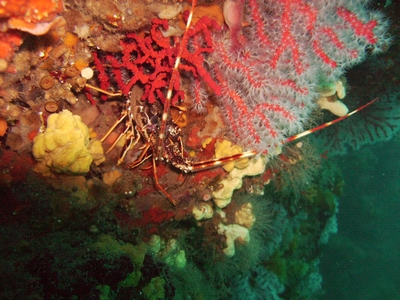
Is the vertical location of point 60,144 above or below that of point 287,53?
below

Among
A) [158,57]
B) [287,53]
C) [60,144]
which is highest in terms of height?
[287,53]

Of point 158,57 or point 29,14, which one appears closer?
point 29,14

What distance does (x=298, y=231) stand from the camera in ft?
28.0

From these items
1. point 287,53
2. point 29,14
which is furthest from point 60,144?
point 287,53

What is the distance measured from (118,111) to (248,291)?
5.42 metres

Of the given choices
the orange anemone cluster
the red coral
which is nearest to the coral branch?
the red coral

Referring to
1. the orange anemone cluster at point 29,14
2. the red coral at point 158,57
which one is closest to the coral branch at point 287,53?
the red coral at point 158,57

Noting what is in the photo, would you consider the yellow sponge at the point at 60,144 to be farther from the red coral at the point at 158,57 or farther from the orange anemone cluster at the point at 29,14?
Result: the orange anemone cluster at the point at 29,14

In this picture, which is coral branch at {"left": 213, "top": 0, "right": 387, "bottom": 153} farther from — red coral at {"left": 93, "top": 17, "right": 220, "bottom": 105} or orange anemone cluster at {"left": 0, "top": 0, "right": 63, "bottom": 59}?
orange anemone cluster at {"left": 0, "top": 0, "right": 63, "bottom": 59}

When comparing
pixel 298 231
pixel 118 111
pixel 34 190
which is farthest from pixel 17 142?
pixel 298 231

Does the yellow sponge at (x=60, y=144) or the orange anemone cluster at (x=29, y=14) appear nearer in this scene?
the orange anemone cluster at (x=29, y=14)

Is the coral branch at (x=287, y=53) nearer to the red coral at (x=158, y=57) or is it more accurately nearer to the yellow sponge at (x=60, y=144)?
the red coral at (x=158, y=57)

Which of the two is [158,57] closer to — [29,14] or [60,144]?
[29,14]

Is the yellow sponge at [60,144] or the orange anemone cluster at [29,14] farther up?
the orange anemone cluster at [29,14]
